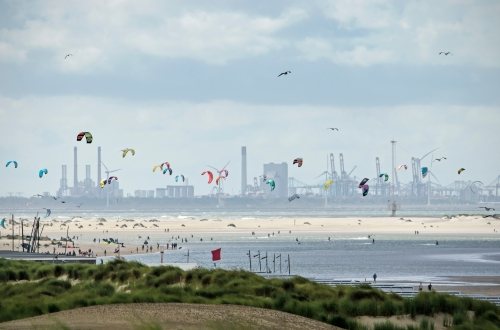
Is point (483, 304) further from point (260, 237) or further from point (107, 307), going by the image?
point (260, 237)

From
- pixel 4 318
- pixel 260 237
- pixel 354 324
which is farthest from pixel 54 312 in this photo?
pixel 260 237

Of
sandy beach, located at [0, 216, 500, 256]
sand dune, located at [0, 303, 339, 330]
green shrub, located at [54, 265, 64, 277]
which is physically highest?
sandy beach, located at [0, 216, 500, 256]

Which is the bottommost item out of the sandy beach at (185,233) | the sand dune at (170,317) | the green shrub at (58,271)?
the sand dune at (170,317)

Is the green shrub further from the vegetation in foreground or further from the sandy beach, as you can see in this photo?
the sandy beach

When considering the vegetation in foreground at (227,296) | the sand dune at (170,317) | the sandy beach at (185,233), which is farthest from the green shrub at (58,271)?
the sandy beach at (185,233)

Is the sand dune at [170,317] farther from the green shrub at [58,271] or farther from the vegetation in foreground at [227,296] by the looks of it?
the green shrub at [58,271]

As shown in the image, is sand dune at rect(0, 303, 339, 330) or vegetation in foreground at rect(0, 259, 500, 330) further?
vegetation in foreground at rect(0, 259, 500, 330)

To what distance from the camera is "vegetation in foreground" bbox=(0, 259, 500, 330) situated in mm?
26141

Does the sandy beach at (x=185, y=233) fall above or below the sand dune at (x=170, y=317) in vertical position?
above

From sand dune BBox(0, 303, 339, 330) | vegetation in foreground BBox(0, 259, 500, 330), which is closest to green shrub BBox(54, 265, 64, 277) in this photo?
vegetation in foreground BBox(0, 259, 500, 330)

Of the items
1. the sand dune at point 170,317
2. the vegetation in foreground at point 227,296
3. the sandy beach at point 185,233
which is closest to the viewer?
the sand dune at point 170,317

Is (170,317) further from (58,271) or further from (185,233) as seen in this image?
(185,233)

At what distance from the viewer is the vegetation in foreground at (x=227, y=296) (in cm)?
2614

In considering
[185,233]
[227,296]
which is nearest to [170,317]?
[227,296]
